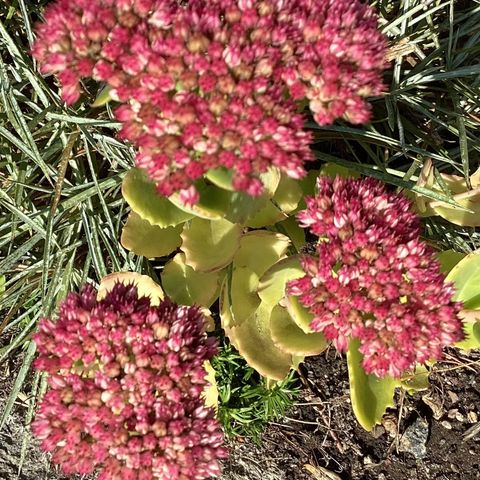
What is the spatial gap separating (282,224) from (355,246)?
0.45m

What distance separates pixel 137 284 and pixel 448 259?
2.48ft

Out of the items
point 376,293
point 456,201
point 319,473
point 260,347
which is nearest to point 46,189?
point 260,347

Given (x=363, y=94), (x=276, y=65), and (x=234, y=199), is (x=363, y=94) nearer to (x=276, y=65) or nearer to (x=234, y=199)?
(x=276, y=65)

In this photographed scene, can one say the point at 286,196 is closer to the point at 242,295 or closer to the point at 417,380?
the point at 242,295

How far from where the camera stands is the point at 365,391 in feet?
4.66

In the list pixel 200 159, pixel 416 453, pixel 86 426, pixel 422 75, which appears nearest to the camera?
pixel 200 159

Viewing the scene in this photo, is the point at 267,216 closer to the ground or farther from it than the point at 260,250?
farther from it

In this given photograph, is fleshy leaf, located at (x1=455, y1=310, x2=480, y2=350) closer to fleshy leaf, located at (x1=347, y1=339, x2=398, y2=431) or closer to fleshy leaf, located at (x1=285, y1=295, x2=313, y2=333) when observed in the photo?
fleshy leaf, located at (x1=347, y1=339, x2=398, y2=431)

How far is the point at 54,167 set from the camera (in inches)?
68.1

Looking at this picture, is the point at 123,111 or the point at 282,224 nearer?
the point at 123,111

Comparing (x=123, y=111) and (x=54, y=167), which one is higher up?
(x=123, y=111)

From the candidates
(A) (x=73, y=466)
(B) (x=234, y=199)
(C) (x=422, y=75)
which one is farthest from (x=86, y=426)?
(C) (x=422, y=75)

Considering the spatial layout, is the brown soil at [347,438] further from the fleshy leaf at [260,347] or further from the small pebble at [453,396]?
the fleshy leaf at [260,347]

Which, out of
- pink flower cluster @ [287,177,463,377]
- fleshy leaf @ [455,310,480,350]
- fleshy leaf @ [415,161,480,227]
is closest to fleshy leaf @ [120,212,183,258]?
pink flower cluster @ [287,177,463,377]
